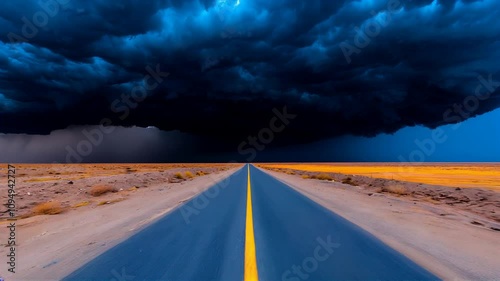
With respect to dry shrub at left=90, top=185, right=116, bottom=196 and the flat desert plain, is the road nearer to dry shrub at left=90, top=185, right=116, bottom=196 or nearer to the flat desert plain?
dry shrub at left=90, top=185, right=116, bottom=196

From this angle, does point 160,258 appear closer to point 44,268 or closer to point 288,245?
point 44,268

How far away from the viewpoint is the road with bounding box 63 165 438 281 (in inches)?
→ 187

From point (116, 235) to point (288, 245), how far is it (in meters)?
4.15

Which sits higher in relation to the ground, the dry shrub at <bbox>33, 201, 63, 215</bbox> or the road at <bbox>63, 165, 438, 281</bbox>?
the road at <bbox>63, 165, 438, 281</bbox>

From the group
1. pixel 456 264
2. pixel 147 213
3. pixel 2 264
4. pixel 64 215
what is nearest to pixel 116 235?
pixel 2 264

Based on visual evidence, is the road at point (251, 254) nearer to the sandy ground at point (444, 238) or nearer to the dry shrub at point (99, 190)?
the sandy ground at point (444, 238)

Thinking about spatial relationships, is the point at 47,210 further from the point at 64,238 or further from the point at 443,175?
the point at 443,175

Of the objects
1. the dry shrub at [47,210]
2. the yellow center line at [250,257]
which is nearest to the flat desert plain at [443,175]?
the yellow center line at [250,257]

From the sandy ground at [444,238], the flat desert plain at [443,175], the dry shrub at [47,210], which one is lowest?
the dry shrub at [47,210]

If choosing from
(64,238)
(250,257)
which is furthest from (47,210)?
(250,257)

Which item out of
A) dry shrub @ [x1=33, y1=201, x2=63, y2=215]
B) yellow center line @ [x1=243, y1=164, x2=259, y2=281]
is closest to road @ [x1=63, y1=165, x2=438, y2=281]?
yellow center line @ [x1=243, y1=164, x2=259, y2=281]

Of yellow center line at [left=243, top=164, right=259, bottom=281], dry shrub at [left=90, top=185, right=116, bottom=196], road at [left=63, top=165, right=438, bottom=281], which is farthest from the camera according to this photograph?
dry shrub at [left=90, top=185, right=116, bottom=196]

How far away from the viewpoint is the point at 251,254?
19.0 feet

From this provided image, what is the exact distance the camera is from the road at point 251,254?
476cm
